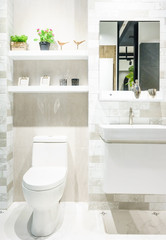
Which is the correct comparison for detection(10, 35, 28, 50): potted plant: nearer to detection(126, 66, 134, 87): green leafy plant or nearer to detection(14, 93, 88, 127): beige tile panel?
detection(14, 93, 88, 127): beige tile panel

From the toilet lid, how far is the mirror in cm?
92

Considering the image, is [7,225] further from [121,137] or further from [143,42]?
[143,42]

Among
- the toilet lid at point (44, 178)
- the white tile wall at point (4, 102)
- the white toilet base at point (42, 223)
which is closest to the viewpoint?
the toilet lid at point (44, 178)

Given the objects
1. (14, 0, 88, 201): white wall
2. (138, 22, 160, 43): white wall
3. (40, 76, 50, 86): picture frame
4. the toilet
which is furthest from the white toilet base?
(138, 22, 160, 43): white wall

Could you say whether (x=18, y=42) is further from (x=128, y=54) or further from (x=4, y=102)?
(x=128, y=54)

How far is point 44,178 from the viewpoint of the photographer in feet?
5.60

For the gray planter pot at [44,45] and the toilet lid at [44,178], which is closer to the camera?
the toilet lid at [44,178]

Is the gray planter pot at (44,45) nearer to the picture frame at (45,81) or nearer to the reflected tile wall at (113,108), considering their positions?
the picture frame at (45,81)

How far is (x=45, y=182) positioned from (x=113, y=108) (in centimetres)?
99

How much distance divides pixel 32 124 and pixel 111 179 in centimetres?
110

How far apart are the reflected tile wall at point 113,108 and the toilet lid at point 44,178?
16.4 inches

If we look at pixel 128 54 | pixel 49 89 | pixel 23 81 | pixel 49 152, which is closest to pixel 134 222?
pixel 49 152

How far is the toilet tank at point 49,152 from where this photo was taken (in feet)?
6.90

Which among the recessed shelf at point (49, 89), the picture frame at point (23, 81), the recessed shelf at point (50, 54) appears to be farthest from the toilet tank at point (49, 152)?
the recessed shelf at point (50, 54)
